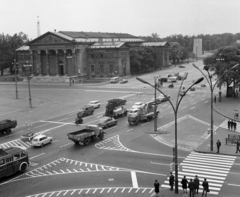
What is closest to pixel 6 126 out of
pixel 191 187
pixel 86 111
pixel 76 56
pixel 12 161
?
pixel 86 111

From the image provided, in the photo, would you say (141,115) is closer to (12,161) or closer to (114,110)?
(114,110)

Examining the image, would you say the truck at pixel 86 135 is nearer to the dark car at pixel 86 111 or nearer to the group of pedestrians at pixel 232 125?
the dark car at pixel 86 111

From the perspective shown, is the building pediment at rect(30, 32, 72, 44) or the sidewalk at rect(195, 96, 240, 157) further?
the building pediment at rect(30, 32, 72, 44)

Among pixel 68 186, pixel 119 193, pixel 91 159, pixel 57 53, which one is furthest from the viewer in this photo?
pixel 57 53

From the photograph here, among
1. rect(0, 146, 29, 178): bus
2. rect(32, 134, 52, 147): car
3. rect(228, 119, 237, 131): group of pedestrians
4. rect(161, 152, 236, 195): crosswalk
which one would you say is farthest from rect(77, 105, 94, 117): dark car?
rect(161, 152, 236, 195): crosswalk

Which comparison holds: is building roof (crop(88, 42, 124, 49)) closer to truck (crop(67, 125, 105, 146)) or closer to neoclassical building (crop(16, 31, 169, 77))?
neoclassical building (crop(16, 31, 169, 77))

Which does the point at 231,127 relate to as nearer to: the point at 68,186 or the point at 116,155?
the point at 116,155

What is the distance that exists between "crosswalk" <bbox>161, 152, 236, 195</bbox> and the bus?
41.9 feet

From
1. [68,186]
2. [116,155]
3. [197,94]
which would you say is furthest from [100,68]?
[68,186]

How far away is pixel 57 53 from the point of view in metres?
133

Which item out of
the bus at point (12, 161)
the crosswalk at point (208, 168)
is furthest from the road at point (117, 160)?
the bus at point (12, 161)

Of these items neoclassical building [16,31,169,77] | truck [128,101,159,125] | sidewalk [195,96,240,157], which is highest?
neoclassical building [16,31,169,77]

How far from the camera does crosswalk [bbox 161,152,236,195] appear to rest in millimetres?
28219

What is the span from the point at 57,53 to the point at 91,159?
102 metres
